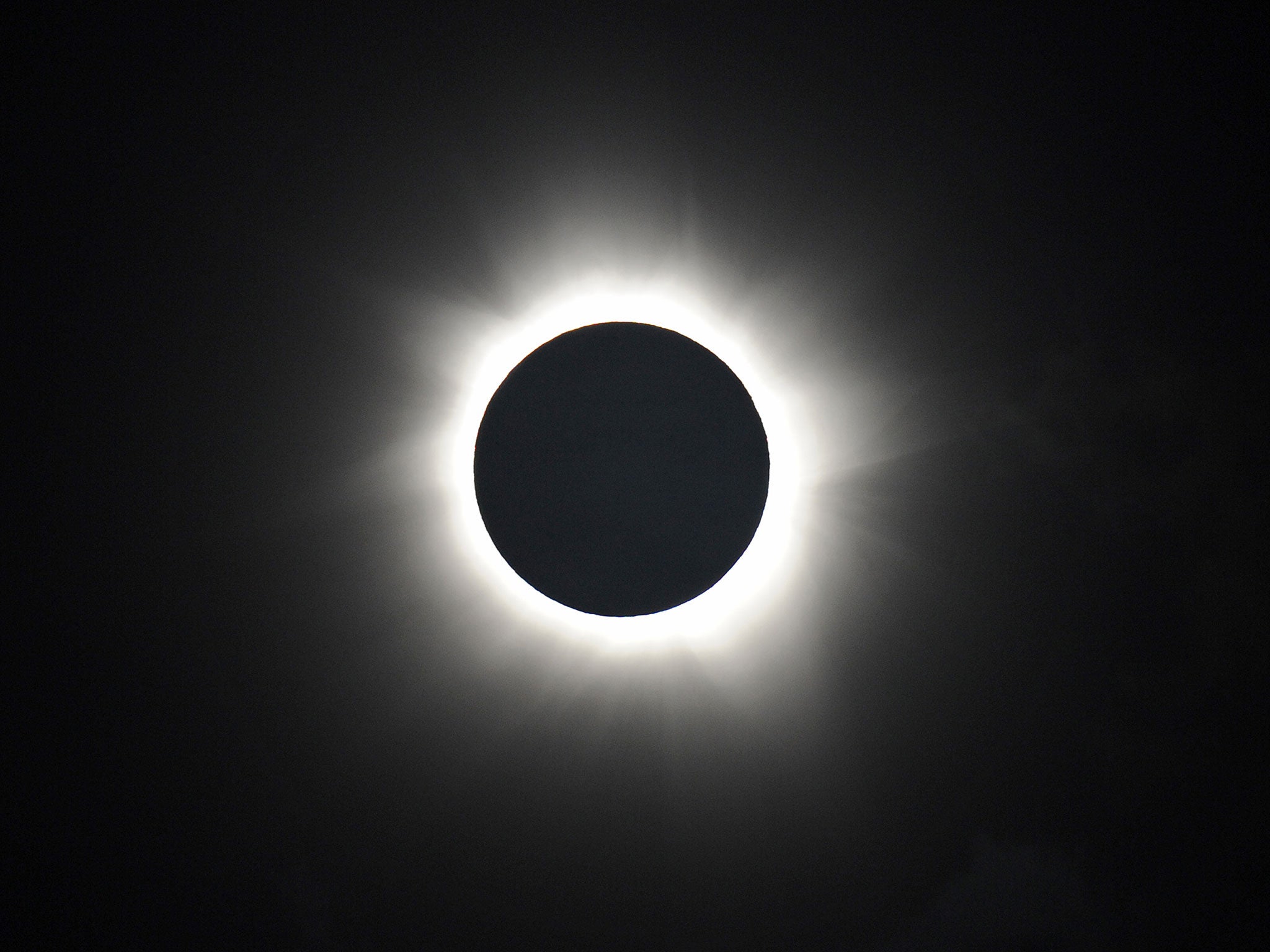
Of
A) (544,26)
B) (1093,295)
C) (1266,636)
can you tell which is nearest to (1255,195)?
(1093,295)

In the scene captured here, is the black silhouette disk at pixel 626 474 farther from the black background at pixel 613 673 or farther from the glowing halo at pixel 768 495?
the black background at pixel 613 673

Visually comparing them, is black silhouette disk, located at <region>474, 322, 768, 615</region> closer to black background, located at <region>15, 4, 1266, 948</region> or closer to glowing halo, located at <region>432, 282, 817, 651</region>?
glowing halo, located at <region>432, 282, 817, 651</region>

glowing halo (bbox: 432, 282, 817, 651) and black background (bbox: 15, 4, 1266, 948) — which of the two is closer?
black background (bbox: 15, 4, 1266, 948)

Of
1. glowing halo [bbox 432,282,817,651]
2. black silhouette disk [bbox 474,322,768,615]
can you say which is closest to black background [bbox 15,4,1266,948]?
glowing halo [bbox 432,282,817,651]

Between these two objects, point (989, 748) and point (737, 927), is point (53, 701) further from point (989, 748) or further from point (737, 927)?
point (989, 748)

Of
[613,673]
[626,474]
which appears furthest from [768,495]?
[613,673]

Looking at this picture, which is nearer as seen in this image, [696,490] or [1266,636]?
[696,490]
